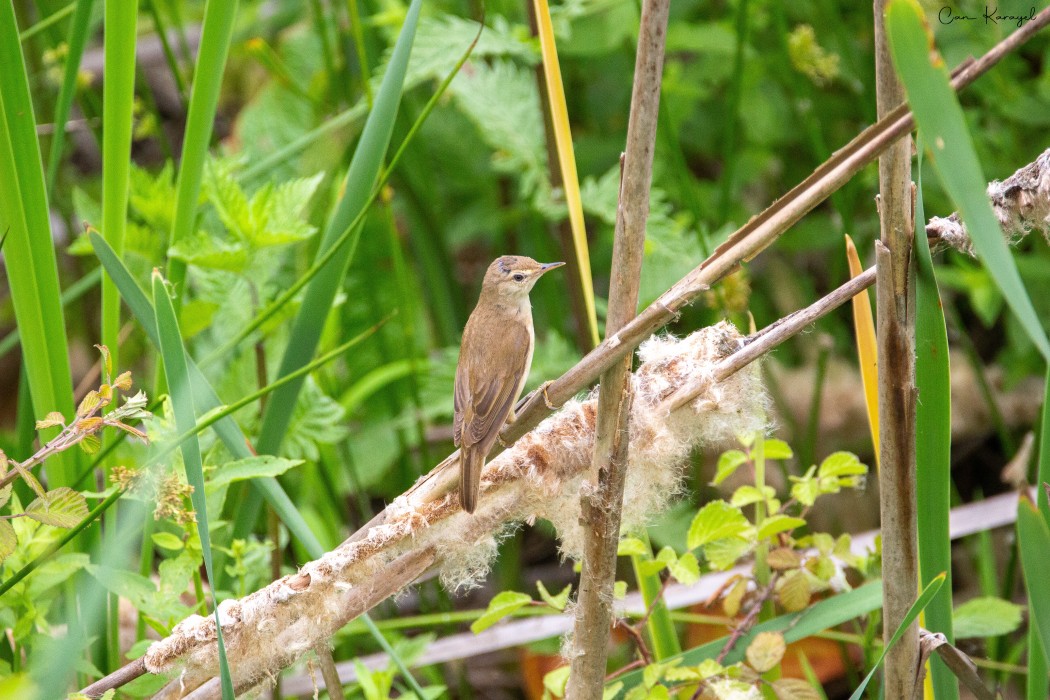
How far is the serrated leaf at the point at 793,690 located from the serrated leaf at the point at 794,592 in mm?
118

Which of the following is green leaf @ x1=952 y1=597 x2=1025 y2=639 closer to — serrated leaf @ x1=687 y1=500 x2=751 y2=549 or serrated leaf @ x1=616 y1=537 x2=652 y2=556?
serrated leaf @ x1=687 y1=500 x2=751 y2=549

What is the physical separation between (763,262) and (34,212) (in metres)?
2.81

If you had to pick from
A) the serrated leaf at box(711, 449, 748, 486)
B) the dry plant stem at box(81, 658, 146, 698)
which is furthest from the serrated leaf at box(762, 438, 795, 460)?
the dry plant stem at box(81, 658, 146, 698)

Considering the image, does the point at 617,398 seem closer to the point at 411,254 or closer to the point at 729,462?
the point at 729,462

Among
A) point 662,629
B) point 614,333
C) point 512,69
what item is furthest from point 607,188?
point 614,333

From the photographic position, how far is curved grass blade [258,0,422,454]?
1.40 meters

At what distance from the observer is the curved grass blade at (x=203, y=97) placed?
1451mm

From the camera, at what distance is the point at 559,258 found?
11.3 feet

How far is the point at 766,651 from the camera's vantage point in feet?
5.19

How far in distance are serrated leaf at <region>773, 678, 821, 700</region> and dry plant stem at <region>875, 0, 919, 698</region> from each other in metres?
0.17

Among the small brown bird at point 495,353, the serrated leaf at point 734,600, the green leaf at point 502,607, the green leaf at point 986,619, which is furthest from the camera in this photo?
the small brown bird at point 495,353

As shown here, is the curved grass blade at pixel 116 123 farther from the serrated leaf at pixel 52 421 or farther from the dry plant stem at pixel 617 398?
the dry plant stem at pixel 617 398

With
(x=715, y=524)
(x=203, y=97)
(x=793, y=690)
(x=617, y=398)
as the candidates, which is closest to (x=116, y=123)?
(x=203, y=97)

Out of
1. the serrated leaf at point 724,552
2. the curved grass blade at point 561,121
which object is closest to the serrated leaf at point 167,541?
the curved grass blade at point 561,121
